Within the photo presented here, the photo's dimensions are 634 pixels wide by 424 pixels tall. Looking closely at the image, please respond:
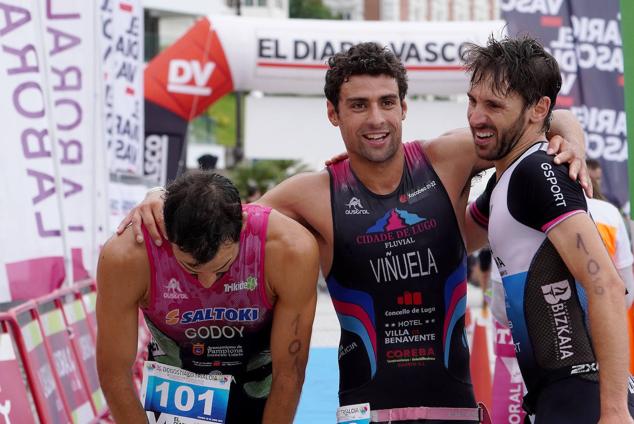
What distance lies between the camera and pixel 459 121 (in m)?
14.6

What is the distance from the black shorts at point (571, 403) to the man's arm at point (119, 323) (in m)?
1.46

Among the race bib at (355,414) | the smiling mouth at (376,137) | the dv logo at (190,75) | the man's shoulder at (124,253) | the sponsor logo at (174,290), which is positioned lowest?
the race bib at (355,414)

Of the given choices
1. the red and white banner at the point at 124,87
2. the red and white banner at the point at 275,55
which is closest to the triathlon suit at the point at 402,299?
the red and white banner at the point at 124,87

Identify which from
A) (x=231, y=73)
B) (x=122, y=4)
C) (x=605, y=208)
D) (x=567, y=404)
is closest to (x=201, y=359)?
(x=567, y=404)

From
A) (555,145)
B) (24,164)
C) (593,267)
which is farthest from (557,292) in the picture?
(24,164)

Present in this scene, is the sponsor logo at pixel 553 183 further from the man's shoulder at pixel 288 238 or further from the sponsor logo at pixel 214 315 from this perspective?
the sponsor logo at pixel 214 315

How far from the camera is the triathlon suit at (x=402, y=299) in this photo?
3.98 metres

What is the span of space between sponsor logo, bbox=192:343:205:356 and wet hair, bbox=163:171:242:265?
57cm

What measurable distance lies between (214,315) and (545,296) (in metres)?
1.22

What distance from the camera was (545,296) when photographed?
3336 mm

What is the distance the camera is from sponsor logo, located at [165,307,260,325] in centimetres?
386

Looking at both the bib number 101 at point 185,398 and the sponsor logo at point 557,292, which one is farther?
the bib number 101 at point 185,398

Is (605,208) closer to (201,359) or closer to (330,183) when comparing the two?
(330,183)

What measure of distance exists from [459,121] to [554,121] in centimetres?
1072
